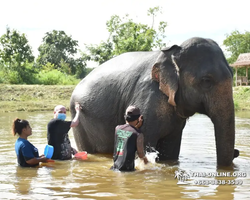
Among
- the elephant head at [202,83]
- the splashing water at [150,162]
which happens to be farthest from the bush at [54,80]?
Result: the elephant head at [202,83]

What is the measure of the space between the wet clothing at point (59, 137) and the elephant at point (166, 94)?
0.57 metres

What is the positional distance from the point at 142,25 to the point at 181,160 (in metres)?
31.6

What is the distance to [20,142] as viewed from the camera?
702cm

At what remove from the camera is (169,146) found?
7688mm

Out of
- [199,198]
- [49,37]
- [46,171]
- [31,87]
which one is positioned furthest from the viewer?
[49,37]

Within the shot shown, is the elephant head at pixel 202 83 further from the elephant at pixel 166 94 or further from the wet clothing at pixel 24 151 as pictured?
the wet clothing at pixel 24 151

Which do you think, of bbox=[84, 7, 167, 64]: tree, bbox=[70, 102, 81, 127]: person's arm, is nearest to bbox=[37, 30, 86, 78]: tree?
bbox=[84, 7, 167, 64]: tree

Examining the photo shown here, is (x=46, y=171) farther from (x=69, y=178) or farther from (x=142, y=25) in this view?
(x=142, y=25)

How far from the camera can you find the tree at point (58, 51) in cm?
6356

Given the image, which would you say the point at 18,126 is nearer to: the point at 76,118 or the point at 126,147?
the point at 76,118

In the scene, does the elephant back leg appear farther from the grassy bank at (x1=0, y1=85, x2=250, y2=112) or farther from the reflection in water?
the grassy bank at (x1=0, y1=85, x2=250, y2=112)

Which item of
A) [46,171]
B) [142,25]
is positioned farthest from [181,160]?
[142,25]

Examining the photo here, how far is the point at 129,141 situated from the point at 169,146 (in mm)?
1610

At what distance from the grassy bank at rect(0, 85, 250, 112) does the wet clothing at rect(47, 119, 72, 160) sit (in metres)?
15.1
